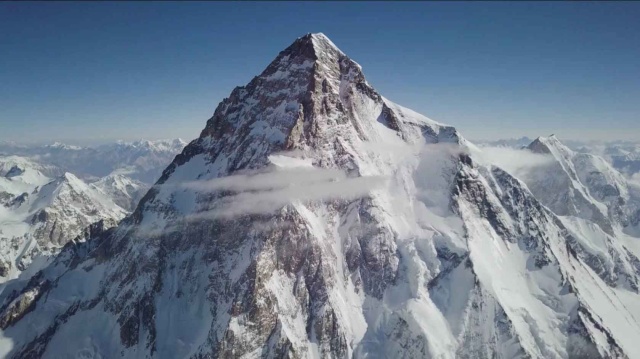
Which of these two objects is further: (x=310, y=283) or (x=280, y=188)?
(x=280, y=188)

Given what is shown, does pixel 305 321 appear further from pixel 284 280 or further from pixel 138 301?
pixel 138 301

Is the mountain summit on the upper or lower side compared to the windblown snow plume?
lower

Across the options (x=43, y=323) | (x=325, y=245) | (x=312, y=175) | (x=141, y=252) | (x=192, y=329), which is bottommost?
(x=43, y=323)

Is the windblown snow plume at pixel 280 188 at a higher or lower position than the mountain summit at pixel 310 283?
higher

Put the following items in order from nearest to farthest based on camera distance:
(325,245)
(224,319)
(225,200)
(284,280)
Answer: (224,319)
(284,280)
(325,245)
(225,200)

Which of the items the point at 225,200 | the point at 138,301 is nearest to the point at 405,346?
the point at 225,200

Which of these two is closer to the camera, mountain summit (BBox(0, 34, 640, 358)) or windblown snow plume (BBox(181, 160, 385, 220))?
mountain summit (BBox(0, 34, 640, 358))

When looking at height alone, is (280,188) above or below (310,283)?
above

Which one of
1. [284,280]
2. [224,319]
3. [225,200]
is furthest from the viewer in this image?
[225,200]

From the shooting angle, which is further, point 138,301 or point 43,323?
point 43,323

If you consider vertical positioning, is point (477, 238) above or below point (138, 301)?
above

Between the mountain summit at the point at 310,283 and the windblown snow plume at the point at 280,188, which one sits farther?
the windblown snow plume at the point at 280,188
